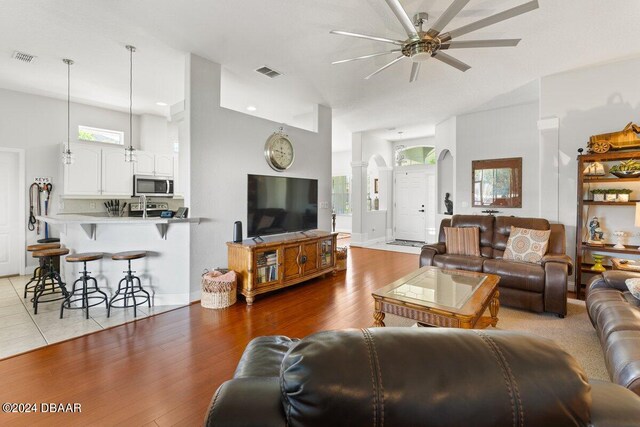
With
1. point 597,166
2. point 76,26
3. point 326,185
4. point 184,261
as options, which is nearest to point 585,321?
point 597,166

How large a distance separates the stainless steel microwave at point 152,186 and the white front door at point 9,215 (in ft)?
5.41

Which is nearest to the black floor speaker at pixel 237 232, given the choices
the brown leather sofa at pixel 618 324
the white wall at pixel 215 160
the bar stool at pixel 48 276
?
the white wall at pixel 215 160

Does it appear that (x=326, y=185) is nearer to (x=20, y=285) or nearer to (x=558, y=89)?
(x=558, y=89)

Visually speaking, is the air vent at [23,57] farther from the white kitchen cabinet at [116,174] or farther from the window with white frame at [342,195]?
the window with white frame at [342,195]

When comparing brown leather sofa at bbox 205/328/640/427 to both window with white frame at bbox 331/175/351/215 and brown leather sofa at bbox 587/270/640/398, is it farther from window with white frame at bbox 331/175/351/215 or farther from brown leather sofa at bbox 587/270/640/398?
window with white frame at bbox 331/175/351/215

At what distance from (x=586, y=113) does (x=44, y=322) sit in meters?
6.83

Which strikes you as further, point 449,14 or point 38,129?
point 38,129

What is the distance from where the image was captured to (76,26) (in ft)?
9.97

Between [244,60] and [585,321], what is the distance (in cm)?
479

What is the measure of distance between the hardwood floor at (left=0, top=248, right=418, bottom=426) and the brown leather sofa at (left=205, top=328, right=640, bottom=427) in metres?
1.57

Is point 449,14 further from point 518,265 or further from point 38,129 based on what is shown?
point 38,129

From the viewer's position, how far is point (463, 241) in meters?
4.19

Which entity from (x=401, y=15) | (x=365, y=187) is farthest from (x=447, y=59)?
(x=365, y=187)

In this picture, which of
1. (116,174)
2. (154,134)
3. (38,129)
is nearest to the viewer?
(38,129)
